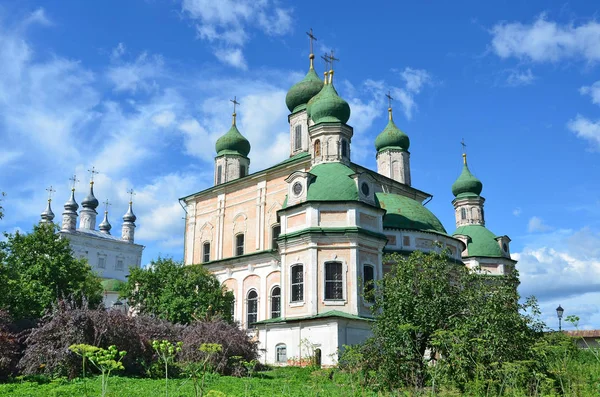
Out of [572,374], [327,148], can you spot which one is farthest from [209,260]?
[572,374]

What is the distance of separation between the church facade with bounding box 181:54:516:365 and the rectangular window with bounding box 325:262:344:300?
0.04 metres

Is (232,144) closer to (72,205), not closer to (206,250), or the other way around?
(206,250)

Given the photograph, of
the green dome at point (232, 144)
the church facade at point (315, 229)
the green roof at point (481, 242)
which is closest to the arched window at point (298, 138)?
the church facade at point (315, 229)

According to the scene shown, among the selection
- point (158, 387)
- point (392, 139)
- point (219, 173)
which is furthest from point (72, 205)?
point (158, 387)

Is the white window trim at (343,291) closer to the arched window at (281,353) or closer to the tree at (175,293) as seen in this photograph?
the arched window at (281,353)

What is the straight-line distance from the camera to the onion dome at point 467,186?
39969 mm

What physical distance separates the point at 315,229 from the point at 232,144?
15.6 metres

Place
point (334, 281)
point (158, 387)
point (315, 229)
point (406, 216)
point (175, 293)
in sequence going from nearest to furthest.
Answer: point (158, 387)
point (334, 281)
point (315, 229)
point (175, 293)
point (406, 216)

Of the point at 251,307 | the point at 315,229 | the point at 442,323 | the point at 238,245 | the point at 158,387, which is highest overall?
the point at 238,245

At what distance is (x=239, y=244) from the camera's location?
34.1 m

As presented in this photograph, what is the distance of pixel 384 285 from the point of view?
15.5 metres

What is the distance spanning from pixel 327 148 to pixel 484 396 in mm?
18918

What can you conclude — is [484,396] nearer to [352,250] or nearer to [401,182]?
[352,250]

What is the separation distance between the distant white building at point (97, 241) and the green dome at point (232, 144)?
35246 mm
